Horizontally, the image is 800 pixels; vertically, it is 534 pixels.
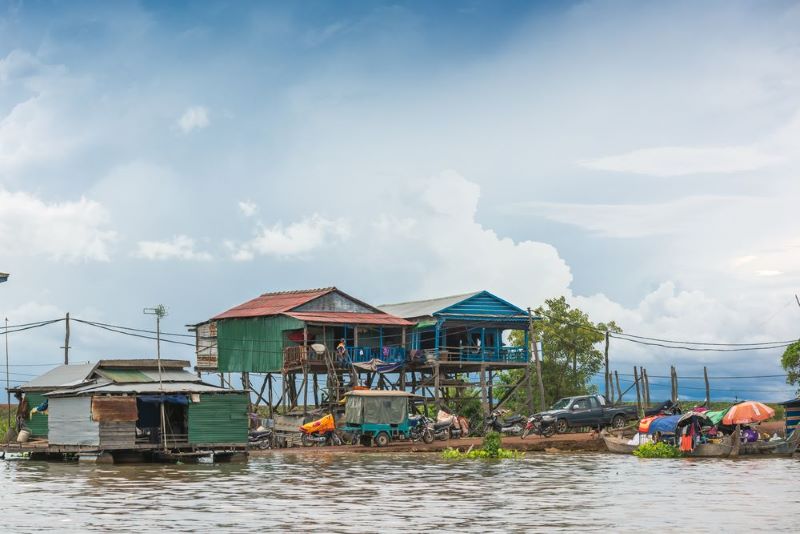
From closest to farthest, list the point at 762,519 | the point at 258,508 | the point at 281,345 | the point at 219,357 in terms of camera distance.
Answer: the point at 762,519 → the point at 258,508 → the point at 281,345 → the point at 219,357

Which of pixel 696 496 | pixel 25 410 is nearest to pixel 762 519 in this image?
pixel 696 496

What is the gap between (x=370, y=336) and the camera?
57.1 meters

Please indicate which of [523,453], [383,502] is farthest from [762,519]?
[523,453]

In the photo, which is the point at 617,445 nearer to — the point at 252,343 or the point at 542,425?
the point at 542,425

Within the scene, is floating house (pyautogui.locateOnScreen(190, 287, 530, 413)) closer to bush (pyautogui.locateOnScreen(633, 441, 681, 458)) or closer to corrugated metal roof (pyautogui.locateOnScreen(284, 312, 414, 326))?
corrugated metal roof (pyautogui.locateOnScreen(284, 312, 414, 326))

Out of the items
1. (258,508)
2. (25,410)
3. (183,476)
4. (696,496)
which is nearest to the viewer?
(258,508)

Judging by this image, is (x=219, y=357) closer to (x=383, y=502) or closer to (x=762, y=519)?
(x=383, y=502)

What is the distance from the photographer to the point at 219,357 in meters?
58.4

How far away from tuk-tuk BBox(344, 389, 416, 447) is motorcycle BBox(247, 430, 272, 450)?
3434 mm

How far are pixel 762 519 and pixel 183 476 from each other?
17287 millimetres

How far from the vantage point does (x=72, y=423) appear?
126ft

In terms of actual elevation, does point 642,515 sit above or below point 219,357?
below

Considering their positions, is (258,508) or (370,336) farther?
(370,336)

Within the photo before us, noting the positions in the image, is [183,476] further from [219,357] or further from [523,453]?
[219,357]
